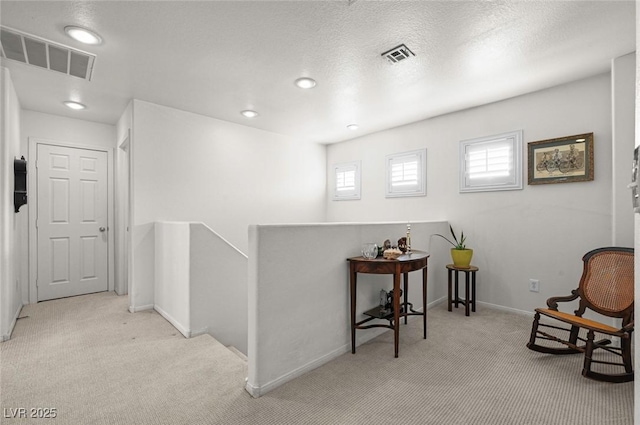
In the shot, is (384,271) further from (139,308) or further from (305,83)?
(139,308)

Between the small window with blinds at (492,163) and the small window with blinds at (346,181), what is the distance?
5.85 ft

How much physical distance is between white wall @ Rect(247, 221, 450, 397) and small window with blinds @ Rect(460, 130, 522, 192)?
1.77 meters

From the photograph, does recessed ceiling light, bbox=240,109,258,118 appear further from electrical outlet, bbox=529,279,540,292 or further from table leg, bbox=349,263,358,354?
electrical outlet, bbox=529,279,540,292

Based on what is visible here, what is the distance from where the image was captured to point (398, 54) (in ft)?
8.32

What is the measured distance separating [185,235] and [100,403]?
1.42m

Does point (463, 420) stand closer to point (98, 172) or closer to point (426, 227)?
point (426, 227)

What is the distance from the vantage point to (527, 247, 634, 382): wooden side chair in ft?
6.82

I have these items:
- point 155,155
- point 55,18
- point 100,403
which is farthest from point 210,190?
point 100,403

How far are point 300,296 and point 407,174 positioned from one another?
299 cm

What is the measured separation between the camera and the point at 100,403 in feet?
6.06

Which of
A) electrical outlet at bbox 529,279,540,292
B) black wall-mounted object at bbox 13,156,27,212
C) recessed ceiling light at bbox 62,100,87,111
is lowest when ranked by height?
electrical outlet at bbox 529,279,540,292

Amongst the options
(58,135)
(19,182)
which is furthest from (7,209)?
(58,135)

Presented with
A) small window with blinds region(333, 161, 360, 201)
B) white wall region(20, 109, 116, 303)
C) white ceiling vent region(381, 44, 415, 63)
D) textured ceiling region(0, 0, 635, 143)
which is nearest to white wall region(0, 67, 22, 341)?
textured ceiling region(0, 0, 635, 143)

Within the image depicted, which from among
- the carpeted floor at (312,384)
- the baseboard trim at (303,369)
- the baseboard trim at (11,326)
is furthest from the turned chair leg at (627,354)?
the baseboard trim at (11,326)
